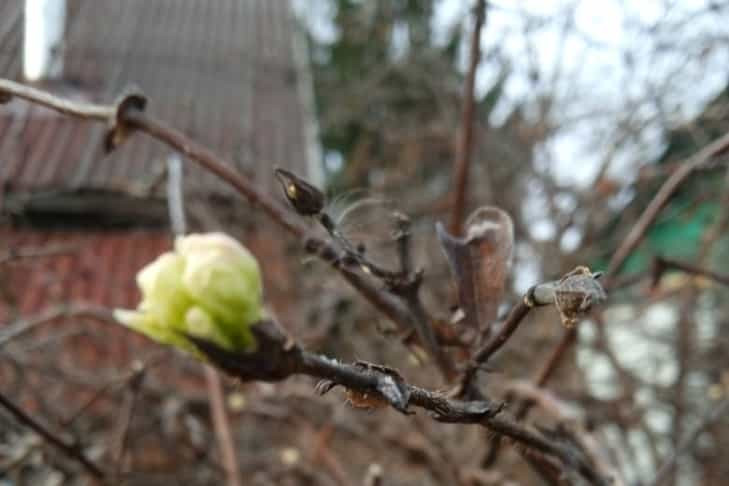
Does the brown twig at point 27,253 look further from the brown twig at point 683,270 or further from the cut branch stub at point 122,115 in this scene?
the brown twig at point 683,270

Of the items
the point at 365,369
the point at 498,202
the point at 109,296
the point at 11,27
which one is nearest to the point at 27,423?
the point at 11,27

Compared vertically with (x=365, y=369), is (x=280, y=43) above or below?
below

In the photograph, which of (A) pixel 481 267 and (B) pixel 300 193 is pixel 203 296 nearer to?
(B) pixel 300 193

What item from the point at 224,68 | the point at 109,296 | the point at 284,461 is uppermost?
the point at 224,68

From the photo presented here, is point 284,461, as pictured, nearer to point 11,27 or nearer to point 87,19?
point 11,27

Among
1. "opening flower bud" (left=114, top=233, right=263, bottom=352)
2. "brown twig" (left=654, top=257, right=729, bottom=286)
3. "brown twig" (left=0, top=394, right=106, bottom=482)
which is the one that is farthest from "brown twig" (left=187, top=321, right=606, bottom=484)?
"brown twig" (left=654, top=257, right=729, bottom=286)

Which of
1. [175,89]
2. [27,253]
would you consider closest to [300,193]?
[27,253]
